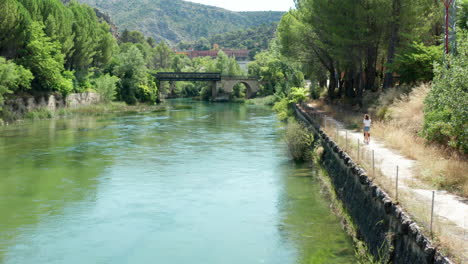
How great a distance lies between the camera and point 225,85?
367ft

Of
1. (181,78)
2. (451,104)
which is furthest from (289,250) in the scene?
(181,78)

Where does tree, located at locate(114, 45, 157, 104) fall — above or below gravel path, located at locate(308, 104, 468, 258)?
Answer: above

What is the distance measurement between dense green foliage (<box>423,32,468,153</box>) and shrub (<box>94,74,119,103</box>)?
210 ft

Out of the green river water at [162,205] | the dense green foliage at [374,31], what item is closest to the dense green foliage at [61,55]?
the green river water at [162,205]

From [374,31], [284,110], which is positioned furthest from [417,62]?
[284,110]

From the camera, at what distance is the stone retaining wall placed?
10.9m

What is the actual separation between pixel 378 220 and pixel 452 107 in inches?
223

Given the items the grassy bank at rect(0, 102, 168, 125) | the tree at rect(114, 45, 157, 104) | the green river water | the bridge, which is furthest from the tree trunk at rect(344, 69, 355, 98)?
the bridge

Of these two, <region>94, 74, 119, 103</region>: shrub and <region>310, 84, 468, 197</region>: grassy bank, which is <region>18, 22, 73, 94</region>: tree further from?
<region>310, 84, 468, 197</region>: grassy bank

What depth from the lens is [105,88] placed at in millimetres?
78000

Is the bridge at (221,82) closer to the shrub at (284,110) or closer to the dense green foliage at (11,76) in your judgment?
the shrub at (284,110)

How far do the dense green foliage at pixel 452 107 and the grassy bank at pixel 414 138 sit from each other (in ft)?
1.70

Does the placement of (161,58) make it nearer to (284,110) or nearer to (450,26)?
(284,110)

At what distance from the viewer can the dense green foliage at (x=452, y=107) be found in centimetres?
1689
